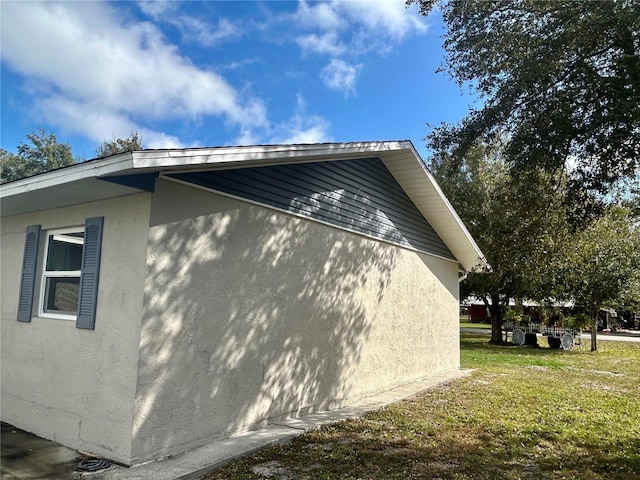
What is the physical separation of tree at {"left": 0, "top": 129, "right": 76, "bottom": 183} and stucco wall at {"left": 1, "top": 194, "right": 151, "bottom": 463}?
1564 inches

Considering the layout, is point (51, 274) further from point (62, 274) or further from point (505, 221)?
point (505, 221)

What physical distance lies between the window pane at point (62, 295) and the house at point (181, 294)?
0.02 meters

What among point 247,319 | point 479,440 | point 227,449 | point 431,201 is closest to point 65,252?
point 247,319

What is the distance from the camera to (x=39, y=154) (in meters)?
40.3

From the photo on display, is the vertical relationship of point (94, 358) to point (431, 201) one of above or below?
below

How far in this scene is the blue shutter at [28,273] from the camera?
18.1ft

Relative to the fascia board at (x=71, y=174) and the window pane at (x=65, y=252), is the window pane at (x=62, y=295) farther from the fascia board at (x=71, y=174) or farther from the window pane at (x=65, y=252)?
the fascia board at (x=71, y=174)

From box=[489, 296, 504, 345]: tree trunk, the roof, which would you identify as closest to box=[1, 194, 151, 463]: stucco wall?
the roof

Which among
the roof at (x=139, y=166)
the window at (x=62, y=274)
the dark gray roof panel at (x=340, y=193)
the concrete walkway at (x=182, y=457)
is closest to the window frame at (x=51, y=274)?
the window at (x=62, y=274)

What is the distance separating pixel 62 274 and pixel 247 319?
235 centimetres

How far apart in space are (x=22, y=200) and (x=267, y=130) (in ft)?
44.1

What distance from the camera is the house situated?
173 inches

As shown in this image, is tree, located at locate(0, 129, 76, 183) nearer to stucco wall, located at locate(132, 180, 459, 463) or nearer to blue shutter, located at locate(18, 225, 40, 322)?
blue shutter, located at locate(18, 225, 40, 322)

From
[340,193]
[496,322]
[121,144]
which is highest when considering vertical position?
[121,144]
